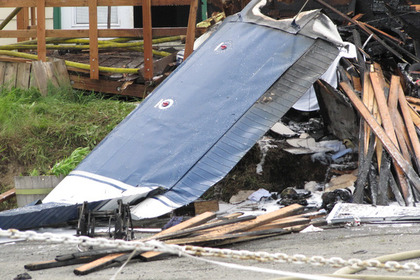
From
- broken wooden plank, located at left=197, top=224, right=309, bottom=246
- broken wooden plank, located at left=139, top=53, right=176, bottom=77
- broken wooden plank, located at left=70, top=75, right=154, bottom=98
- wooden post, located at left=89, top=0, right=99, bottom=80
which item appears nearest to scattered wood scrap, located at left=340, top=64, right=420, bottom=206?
broken wooden plank, located at left=197, top=224, right=309, bottom=246

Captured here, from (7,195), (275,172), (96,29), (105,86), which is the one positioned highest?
(96,29)

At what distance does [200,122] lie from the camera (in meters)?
7.25

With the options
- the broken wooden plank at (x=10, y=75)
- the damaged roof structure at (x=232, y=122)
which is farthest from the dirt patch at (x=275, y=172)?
the broken wooden plank at (x=10, y=75)

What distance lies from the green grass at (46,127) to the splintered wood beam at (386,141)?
9.88 feet

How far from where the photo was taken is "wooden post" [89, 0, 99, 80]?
10023 mm

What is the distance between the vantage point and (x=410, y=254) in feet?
15.3

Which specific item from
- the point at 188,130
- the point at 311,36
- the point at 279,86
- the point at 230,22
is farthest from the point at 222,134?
the point at 230,22

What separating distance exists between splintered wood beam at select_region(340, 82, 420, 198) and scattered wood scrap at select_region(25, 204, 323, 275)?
105 centimetres

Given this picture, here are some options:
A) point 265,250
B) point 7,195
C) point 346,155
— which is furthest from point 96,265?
point 346,155

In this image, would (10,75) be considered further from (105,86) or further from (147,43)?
(147,43)

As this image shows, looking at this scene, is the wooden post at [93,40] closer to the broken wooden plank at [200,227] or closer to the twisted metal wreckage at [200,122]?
the twisted metal wreckage at [200,122]

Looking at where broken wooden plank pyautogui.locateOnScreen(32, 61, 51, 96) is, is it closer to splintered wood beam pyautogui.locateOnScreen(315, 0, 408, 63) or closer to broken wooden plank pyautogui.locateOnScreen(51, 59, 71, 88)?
broken wooden plank pyautogui.locateOnScreen(51, 59, 71, 88)

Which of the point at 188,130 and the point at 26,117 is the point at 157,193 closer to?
the point at 188,130

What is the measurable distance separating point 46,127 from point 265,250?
4.34 meters
